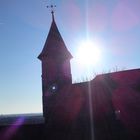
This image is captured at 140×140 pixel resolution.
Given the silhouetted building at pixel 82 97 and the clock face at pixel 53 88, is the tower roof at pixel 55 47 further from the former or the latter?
the clock face at pixel 53 88

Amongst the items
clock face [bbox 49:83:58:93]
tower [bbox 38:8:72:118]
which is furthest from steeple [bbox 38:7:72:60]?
clock face [bbox 49:83:58:93]

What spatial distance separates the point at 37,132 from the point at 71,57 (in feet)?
35.6

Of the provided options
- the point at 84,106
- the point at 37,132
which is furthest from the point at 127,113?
the point at 37,132

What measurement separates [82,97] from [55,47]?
22.3 ft

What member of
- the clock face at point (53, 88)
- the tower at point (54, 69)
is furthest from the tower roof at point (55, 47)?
the clock face at point (53, 88)

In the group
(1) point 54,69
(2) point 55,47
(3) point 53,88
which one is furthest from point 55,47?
(3) point 53,88

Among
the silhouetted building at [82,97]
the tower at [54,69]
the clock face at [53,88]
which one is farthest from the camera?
the clock face at [53,88]

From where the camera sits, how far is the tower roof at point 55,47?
32.0 metres

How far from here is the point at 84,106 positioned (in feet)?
104

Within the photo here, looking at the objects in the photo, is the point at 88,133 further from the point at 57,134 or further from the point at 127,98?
the point at 127,98

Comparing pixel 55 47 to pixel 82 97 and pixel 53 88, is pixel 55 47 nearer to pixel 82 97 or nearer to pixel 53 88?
pixel 53 88

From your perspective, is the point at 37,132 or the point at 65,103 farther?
the point at 65,103

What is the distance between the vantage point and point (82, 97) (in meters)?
32.3

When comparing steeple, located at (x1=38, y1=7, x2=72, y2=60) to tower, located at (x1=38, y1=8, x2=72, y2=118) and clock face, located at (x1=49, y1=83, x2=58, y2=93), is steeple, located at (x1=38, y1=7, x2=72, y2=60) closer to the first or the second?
tower, located at (x1=38, y1=8, x2=72, y2=118)
